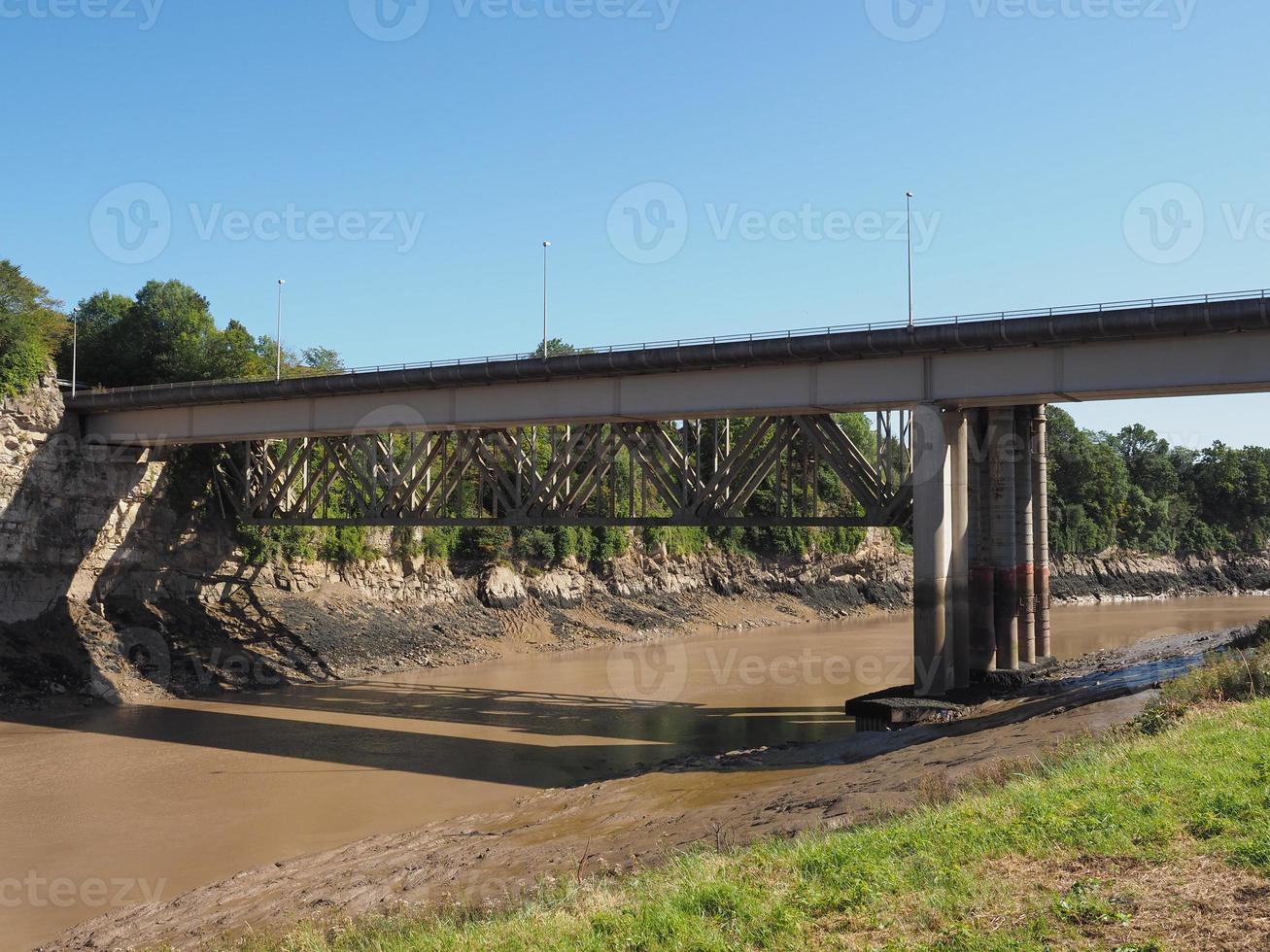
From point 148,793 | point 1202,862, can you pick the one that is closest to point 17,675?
point 148,793

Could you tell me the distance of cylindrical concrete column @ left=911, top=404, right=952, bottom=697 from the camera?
89.4 feet

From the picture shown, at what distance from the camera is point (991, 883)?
8.38m

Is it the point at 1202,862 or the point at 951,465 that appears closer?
the point at 1202,862

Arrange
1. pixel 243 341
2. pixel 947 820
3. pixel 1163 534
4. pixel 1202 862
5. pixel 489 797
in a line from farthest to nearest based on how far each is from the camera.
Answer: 1. pixel 1163 534
2. pixel 243 341
3. pixel 489 797
4. pixel 947 820
5. pixel 1202 862

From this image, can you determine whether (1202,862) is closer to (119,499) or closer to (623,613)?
(119,499)

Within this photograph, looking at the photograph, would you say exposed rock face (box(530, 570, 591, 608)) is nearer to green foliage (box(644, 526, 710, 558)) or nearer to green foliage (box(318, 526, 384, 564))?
green foliage (box(644, 526, 710, 558))

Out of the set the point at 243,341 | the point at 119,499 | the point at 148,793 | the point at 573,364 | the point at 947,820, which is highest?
the point at 243,341

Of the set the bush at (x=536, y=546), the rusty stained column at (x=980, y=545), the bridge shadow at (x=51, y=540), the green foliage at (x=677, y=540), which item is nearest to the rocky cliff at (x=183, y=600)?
the bridge shadow at (x=51, y=540)

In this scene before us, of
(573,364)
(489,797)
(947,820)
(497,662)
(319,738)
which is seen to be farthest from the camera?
(497,662)

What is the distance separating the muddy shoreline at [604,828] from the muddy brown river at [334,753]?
1.18 meters

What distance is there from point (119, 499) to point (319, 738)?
16752mm

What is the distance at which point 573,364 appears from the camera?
31453mm

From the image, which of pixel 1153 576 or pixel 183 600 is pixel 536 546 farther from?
pixel 1153 576

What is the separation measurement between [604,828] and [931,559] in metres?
14.1
